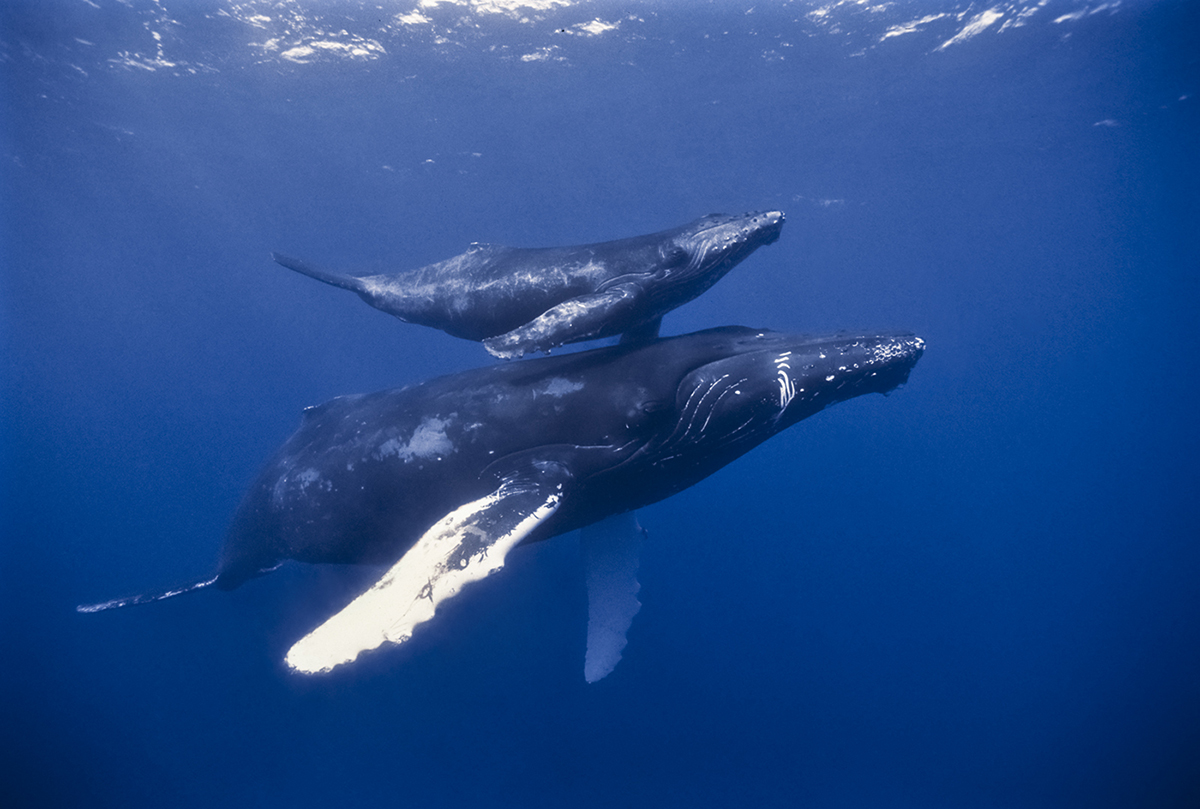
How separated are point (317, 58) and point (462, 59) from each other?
19.8 feet

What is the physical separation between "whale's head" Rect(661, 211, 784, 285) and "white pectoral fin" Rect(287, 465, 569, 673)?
9.16ft

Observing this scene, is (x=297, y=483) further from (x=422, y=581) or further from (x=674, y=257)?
(x=674, y=257)

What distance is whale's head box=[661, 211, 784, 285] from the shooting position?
5242 millimetres

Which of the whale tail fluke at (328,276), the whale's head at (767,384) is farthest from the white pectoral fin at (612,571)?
the whale tail fluke at (328,276)

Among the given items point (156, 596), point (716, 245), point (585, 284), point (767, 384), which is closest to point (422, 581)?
point (585, 284)

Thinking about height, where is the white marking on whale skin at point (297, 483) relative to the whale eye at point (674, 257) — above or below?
below

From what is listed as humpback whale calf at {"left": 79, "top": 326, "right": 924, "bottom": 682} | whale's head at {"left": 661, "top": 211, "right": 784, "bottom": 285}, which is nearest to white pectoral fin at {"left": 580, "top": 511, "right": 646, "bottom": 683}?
humpback whale calf at {"left": 79, "top": 326, "right": 924, "bottom": 682}

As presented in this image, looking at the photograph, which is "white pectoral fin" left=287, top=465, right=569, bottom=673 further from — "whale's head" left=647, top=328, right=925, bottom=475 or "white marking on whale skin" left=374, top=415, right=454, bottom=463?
"whale's head" left=647, top=328, right=925, bottom=475

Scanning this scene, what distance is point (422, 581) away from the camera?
3.85 meters

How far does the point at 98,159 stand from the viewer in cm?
3167

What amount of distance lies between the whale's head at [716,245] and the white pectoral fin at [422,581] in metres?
2.79

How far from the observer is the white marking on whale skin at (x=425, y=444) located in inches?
221

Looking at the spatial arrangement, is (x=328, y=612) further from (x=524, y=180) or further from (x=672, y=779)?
(x=524, y=180)

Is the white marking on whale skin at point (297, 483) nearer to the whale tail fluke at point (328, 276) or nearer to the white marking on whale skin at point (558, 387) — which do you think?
the whale tail fluke at point (328, 276)
